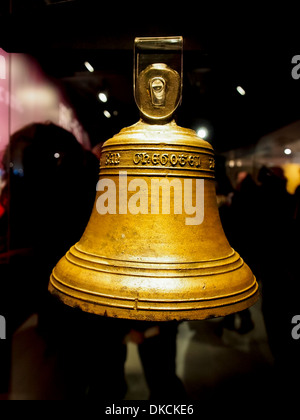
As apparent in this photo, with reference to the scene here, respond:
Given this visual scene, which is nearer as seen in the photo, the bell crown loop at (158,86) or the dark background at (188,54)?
the bell crown loop at (158,86)

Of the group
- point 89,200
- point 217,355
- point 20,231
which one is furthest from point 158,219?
point 217,355

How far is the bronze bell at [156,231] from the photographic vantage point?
86 centimetres

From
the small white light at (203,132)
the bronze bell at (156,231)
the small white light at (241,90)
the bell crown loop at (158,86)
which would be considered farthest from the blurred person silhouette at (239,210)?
the bell crown loop at (158,86)

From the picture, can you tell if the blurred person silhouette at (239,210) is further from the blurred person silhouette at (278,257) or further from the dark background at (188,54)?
the dark background at (188,54)

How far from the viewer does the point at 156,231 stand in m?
0.97

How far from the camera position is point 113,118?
163 cm

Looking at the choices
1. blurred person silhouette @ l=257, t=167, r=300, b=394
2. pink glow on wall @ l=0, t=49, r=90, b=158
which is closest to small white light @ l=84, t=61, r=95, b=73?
pink glow on wall @ l=0, t=49, r=90, b=158

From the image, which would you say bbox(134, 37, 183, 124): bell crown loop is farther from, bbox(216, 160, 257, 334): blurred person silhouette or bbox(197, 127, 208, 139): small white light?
bbox(216, 160, 257, 334): blurred person silhouette

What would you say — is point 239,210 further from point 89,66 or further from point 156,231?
point 89,66

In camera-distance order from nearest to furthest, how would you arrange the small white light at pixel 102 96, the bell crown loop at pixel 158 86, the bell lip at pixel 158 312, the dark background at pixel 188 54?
the bell lip at pixel 158 312, the bell crown loop at pixel 158 86, the dark background at pixel 188 54, the small white light at pixel 102 96

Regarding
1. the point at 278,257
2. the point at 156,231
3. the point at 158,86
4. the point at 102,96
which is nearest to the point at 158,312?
the point at 156,231

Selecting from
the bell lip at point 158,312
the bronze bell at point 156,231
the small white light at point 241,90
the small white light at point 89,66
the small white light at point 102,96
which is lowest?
the bell lip at point 158,312

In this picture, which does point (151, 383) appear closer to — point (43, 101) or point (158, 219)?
point (158, 219)

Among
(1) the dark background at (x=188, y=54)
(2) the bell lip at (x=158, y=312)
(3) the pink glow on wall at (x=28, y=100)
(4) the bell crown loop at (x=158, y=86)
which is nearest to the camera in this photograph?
(2) the bell lip at (x=158, y=312)
